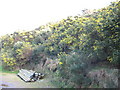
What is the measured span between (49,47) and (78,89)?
5743 millimetres

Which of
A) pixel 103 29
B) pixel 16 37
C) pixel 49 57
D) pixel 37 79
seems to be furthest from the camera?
pixel 16 37

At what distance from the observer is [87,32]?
9.30m

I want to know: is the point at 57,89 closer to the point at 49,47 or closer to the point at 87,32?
the point at 87,32

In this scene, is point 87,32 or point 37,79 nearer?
point 87,32

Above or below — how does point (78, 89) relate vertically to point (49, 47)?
below

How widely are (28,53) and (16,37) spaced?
400 centimetres

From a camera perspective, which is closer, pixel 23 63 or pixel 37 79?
pixel 37 79

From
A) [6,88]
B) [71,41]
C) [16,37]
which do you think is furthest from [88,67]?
[16,37]

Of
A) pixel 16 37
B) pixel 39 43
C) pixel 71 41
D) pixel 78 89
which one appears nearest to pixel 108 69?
pixel 78 89

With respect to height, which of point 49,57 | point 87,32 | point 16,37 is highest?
point 87,32

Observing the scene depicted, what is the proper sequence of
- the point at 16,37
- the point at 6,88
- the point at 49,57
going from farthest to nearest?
the point at 16,37 < the point at 49,57 < the point at 6,88

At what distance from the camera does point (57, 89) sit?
8703mm

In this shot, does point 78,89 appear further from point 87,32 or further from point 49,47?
point 49,47

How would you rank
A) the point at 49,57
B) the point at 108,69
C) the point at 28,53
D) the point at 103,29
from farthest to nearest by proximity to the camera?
the point at 28,53, the point at 49,57, the point at 103,29, the point at 108,69
